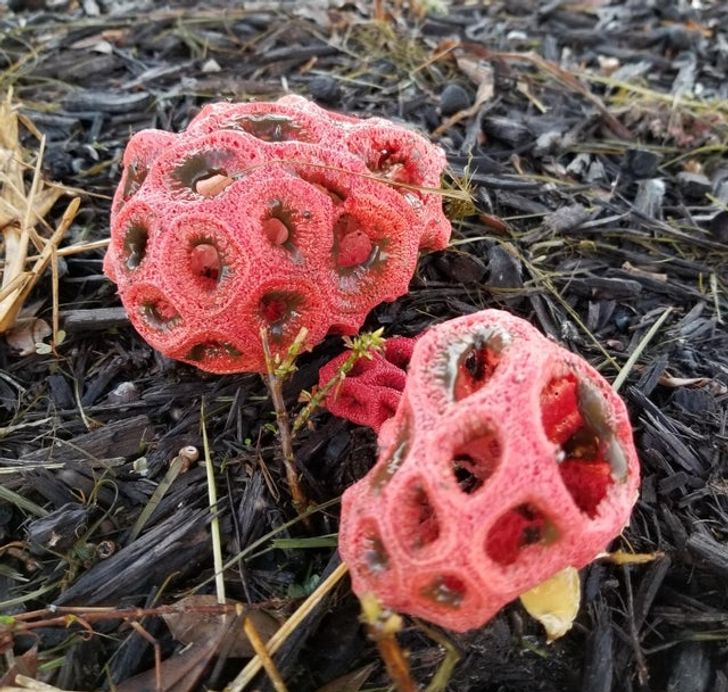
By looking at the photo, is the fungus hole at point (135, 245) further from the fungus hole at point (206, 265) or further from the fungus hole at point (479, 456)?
Result: the fungus hole at point (479, 456)

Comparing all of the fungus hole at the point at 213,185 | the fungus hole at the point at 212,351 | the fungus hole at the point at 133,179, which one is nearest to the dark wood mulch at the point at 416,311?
the fungus hole at the point at 212,351

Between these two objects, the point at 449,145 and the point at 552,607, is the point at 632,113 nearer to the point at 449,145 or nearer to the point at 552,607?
the point at 449,145

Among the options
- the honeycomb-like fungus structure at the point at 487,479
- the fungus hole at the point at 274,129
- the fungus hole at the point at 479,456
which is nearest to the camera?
the honeycomb-like fungus structure at the point at 487,479

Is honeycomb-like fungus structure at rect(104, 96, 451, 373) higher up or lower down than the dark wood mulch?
higher up

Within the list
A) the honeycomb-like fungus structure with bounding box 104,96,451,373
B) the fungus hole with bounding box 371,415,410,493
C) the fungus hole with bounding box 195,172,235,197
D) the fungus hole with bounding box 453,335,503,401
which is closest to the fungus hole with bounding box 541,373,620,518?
the fungus hole with bounding box 453,335,503,401

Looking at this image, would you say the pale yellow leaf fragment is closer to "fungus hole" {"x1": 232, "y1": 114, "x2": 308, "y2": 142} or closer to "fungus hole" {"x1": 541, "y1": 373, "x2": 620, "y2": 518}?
"fungus hole" {"x1": 541, "y1": 373, "x2": 620, "y2": 518}


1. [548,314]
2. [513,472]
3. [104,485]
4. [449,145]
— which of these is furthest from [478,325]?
[449,145]
